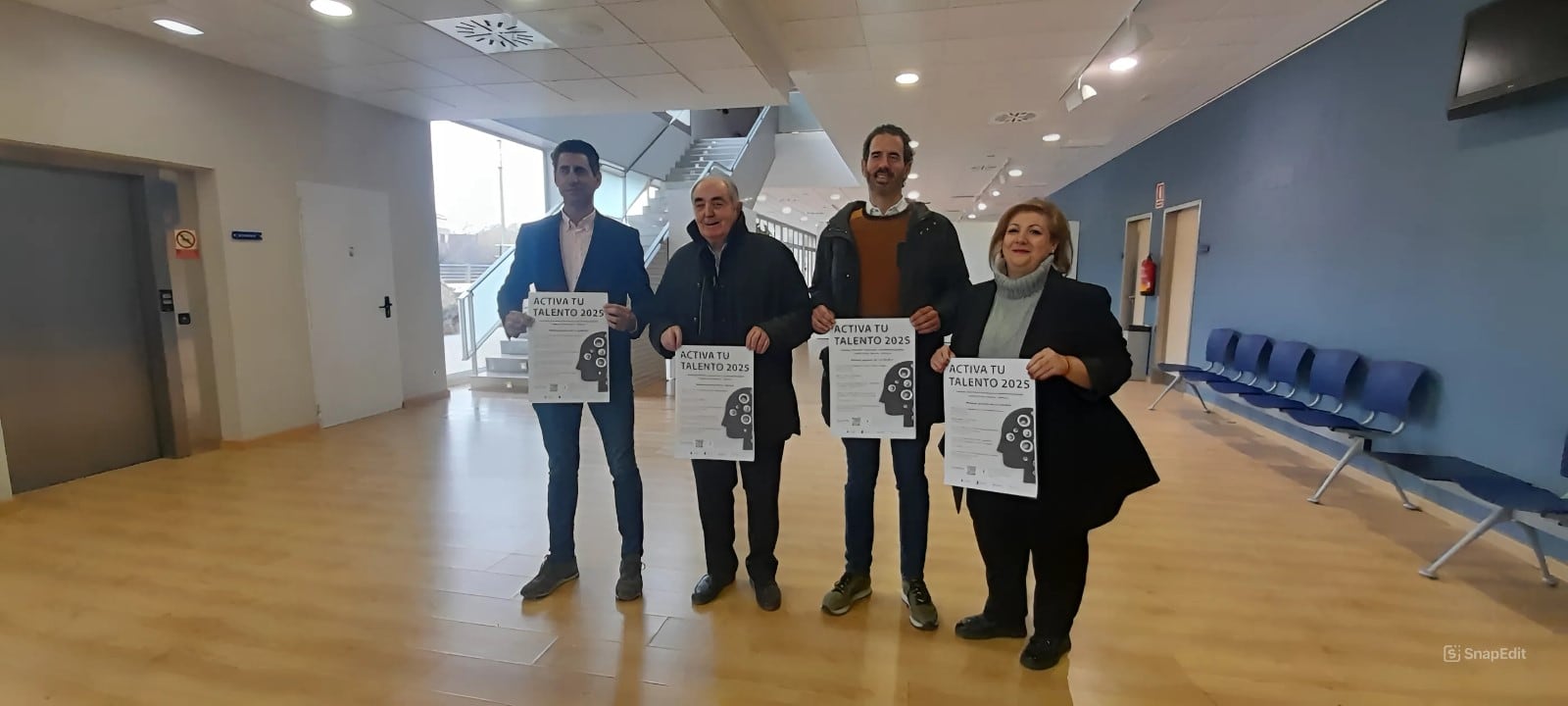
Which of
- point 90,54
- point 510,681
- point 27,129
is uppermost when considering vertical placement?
point 90,54

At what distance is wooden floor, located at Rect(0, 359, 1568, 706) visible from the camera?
2086mm

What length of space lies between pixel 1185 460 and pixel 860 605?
3.28 metres

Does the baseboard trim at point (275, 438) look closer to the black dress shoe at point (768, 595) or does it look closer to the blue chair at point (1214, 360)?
the black dress shoe at point (768, 595)

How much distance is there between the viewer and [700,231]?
2297 millimetres

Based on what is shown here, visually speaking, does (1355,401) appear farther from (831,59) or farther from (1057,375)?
(831,59)

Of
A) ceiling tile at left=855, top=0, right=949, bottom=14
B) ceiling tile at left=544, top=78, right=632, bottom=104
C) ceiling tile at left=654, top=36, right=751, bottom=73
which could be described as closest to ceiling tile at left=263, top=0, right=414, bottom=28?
ceiling tile at left=544, top=78, right=632, bottom=104

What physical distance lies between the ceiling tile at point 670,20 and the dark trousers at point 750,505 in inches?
108

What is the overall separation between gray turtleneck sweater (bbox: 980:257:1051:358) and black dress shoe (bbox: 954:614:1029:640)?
3.27ft

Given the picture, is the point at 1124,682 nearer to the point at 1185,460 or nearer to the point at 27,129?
the point at 1185,460

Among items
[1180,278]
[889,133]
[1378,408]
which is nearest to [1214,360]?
[1180,278]

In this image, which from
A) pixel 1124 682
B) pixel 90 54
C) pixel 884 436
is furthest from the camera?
pixel 90 54

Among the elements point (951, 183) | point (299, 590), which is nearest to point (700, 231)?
point (299, 590)

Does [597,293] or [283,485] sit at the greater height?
[597,293]

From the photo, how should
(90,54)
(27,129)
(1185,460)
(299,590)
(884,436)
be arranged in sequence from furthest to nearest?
(1185,460), (90,54), (27,129), (299,590), (884,436)
